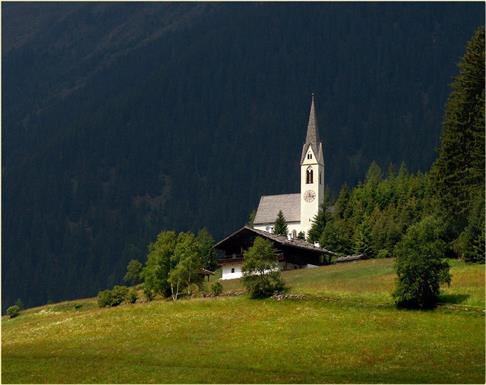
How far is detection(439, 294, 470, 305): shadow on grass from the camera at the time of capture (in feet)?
232

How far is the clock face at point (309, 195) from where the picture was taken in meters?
156

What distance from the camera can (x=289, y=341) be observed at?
201 feet

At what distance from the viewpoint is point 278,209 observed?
525 feet

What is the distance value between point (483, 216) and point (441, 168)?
698cm

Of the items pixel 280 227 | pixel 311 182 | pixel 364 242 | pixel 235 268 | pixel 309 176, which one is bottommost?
pixel 235 268

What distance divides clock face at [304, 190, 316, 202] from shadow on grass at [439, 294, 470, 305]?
274 ft

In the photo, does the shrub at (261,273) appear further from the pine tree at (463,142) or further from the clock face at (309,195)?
the clock face at (309,195)

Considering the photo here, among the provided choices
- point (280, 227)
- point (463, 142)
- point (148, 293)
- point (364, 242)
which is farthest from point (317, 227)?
point (148, 293)

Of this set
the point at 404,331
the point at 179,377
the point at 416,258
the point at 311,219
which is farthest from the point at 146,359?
the point at 311,219

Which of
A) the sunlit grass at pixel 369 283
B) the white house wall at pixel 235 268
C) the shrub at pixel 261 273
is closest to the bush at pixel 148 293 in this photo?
the sunlit grass at pixel 369 283

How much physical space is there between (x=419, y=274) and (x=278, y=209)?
9044 centimetres

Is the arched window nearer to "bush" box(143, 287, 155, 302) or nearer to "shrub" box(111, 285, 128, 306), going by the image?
"bush" box(143, 287, 155, 302)

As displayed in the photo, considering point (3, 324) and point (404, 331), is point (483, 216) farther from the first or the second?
point (3, 324)

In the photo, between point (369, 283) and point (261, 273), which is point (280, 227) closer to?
point (369, 283)
